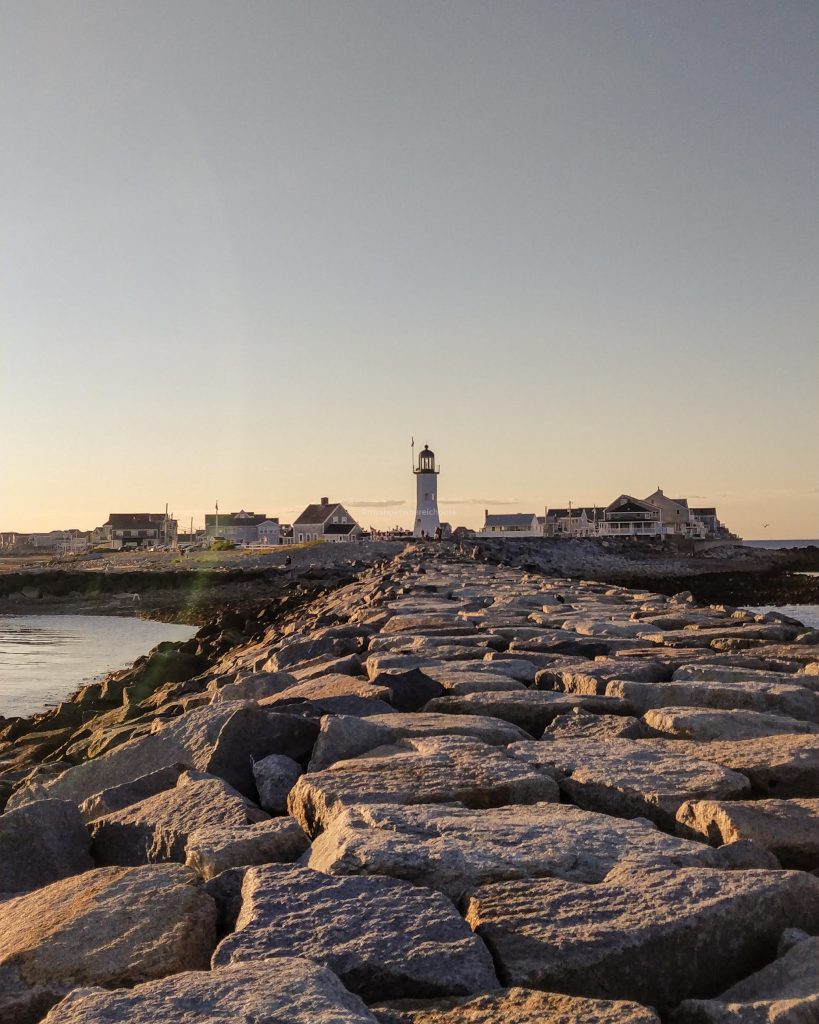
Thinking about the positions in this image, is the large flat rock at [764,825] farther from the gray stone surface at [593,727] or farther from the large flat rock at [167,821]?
the large flat rock at [167,821]

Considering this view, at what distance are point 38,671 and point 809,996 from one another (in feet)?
42.6

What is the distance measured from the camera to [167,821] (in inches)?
107

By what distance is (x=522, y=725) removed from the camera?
3.92 metres

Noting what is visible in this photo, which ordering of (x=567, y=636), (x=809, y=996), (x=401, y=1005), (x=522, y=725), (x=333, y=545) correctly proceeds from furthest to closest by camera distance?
(x=333, y=545)
(x=567, y=636)
(x=522, y=725)
(x=401, y=1005)
(x=809, y=996)

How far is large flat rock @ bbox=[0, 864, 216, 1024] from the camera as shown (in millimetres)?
1895

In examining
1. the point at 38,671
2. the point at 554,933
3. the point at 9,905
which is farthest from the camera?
the point at 38,671

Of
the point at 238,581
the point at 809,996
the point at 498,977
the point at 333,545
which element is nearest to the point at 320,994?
the point at 498,977

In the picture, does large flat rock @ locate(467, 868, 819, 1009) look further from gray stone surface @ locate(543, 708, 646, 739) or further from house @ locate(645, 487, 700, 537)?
house @ locate(645, 487, 700, 537)

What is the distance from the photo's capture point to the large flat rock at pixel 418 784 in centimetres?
276

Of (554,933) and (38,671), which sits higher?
(554,933)

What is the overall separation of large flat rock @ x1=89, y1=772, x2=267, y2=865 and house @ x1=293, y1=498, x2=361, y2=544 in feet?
211

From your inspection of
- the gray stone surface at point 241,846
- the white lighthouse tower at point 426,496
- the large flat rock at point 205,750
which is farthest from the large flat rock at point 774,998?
the white lighthouse tower at point 426,496

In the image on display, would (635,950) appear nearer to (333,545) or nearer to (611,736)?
(611,736)

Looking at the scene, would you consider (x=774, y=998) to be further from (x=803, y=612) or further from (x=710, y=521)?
(x=710, y=521)
